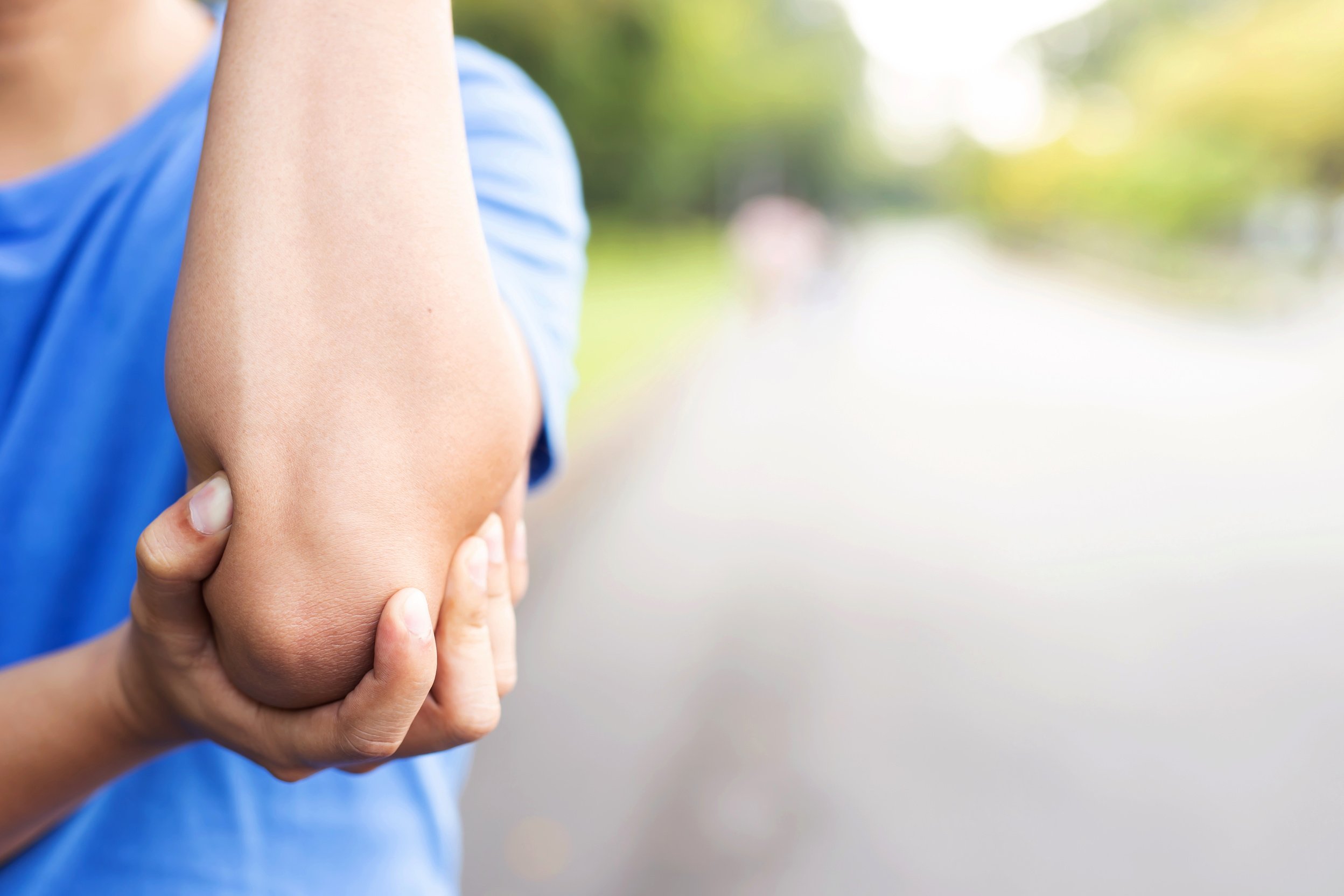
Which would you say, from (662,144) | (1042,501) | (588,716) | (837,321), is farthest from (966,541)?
(662,144)

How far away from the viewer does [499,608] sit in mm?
917

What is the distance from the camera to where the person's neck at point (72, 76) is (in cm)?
105

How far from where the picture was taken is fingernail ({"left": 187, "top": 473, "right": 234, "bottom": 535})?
757mm

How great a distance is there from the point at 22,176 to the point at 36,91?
10 centimetres

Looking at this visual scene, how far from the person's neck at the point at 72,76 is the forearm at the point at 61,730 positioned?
1.88 feet

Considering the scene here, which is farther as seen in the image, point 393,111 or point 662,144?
point 662,144

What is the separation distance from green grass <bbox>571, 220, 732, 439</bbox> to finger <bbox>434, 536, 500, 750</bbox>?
7.13 meters

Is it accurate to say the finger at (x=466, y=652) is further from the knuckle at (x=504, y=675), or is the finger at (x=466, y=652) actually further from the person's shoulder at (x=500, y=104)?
the person's shoulder at (x=500, y=104)

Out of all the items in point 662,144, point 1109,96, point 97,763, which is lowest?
point 662,144

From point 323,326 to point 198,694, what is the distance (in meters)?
0.36

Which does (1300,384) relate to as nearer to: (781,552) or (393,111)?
(781,552)

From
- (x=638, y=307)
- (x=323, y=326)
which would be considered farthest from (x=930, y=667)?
(x=638, y=307)

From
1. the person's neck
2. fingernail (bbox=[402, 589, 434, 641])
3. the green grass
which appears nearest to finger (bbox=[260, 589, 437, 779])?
fingernail (bbox=[402, 589, 434, 641])

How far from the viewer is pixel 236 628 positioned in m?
0.77
